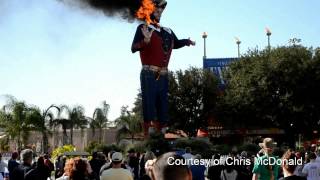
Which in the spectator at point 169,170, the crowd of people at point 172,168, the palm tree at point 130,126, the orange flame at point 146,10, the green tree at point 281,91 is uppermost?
the orange flame at point 146,10

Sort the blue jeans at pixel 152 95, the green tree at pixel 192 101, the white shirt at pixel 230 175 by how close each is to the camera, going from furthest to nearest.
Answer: the green tree at pixel 192 101, the blue jeans at pixel 152 95, the white shirt at pixel 230 175

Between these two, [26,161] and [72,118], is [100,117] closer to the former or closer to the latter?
[72,118]

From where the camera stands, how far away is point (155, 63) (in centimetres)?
2853

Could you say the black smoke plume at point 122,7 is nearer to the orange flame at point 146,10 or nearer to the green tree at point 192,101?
the orange flame at point 146,10

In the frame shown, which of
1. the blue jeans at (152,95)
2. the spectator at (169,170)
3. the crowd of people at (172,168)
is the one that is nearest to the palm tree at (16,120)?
the blue jeans at (152,95)

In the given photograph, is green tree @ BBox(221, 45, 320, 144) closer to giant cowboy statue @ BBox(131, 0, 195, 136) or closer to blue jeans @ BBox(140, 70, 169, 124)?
giant cowboy statue @ BBox(131, 0, 195, 136)

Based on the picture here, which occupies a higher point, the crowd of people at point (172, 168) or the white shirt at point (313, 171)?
the crowd of people at point (172, 168)

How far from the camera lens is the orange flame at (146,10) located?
27719 mm

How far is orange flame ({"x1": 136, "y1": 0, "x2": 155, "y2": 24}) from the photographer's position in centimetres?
2772

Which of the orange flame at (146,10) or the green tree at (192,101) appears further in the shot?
the green tree at (192,101)

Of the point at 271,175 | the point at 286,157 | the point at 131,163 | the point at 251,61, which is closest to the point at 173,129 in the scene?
the point at 251,61

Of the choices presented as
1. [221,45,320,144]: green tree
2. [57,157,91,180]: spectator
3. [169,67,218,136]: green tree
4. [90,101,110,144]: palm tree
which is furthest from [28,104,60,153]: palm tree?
[57,157,91,180]: spectator

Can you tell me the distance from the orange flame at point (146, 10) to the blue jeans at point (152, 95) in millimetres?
2790

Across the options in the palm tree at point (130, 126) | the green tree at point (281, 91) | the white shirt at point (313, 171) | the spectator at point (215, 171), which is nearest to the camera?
the spectator at point (215, 171)
